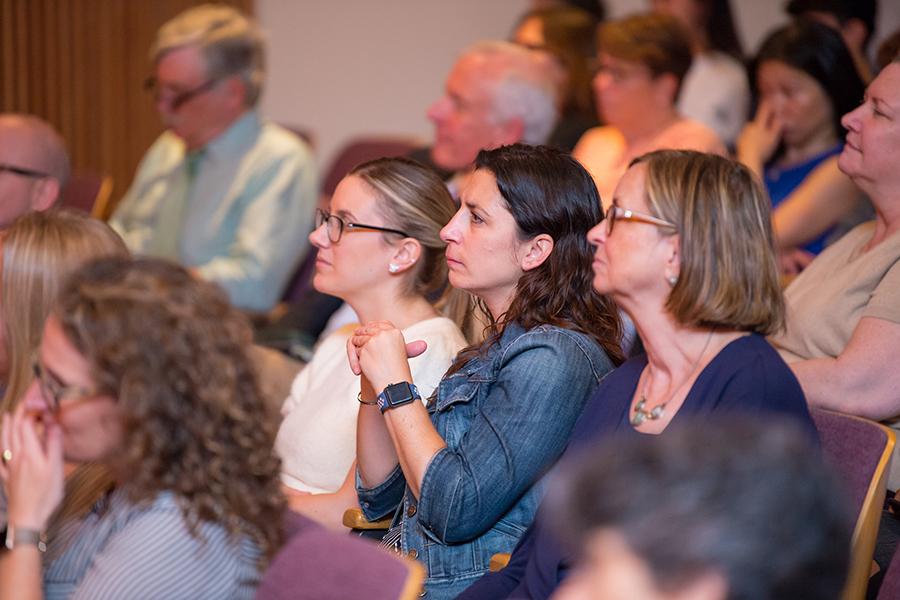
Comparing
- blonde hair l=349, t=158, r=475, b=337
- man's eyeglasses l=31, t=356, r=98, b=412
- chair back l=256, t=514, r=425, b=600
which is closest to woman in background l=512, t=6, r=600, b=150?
blonde hair l=349, t=158, r=475, b=337

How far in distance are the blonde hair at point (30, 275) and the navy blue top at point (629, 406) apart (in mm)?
903

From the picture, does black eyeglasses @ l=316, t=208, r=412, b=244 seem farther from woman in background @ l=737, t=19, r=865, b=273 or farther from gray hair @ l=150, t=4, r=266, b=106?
gray hair @ l=150, t=4, r=266, b=106

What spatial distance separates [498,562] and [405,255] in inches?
30.0

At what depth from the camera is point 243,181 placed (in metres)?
4.25

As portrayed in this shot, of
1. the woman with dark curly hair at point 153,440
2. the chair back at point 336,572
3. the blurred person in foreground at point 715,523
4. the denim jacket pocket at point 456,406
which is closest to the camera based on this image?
the blurred person in foreground at point 715,523

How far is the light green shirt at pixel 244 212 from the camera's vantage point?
13.6 ft

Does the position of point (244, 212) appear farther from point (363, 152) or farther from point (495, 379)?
point (495, 379)

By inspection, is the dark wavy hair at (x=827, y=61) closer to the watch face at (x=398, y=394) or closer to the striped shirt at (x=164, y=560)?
the watch face at (x=398, y=394)

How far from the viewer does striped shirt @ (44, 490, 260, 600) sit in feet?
4.61

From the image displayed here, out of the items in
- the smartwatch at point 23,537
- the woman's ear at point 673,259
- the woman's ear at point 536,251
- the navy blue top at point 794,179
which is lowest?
the navy blue top at point 794,179

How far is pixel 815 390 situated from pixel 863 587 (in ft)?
1.76

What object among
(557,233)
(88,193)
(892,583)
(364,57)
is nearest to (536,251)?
(557,233)

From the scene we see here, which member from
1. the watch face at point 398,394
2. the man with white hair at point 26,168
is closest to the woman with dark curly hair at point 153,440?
the watch face at point 398,394

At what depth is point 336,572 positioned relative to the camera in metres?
1.33
